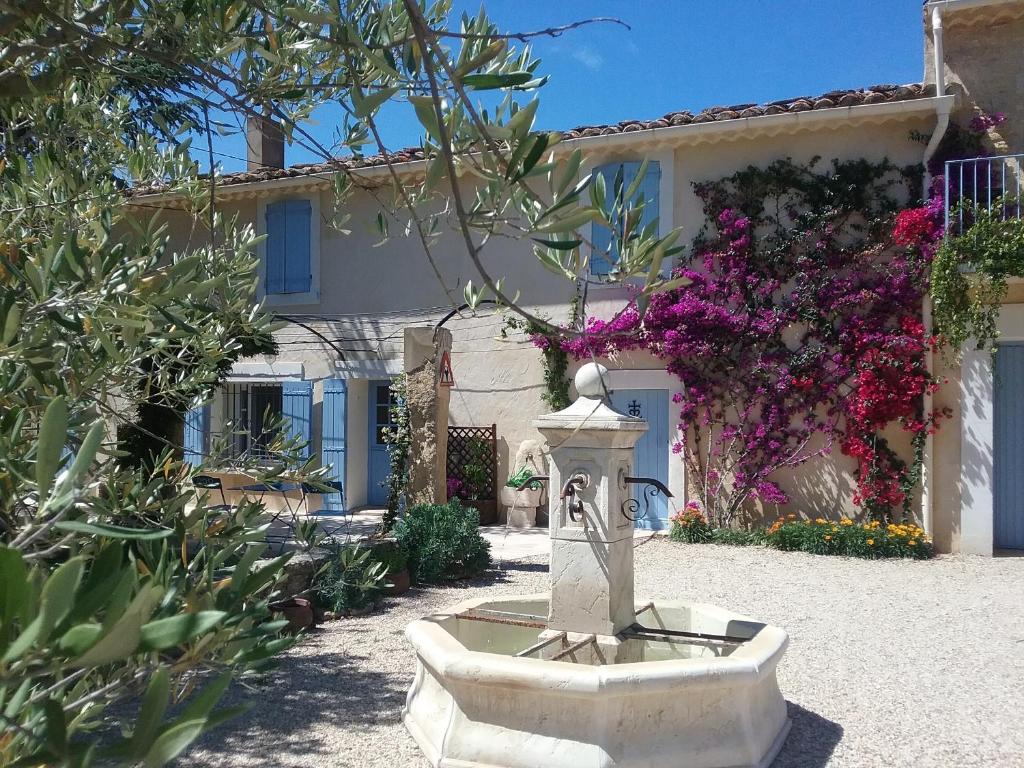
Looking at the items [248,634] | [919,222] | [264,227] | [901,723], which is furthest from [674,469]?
[248,634]

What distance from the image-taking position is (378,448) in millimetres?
12297

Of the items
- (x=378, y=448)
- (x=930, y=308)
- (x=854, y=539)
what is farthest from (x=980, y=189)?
(x=378, y=448)

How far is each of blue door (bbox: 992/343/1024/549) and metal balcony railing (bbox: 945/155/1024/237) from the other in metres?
1.44

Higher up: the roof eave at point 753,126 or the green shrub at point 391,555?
the roof eave at point 753,126

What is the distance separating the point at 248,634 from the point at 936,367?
9278 mm

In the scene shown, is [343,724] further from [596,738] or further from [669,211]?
[669,211]

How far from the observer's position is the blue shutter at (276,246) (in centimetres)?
1266

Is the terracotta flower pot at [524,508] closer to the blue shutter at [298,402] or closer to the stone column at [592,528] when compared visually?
the blue shutter at [298,402]

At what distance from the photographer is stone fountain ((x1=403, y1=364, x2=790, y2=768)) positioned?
336 centimetres

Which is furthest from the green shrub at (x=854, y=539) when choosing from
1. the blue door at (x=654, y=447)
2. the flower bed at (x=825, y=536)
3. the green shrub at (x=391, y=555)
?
the green shrub at (x=391, y=555)

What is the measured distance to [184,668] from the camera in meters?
1.44

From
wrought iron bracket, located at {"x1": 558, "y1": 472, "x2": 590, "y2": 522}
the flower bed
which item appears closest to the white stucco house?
the flower bed

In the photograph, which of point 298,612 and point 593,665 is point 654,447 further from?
point 593,665

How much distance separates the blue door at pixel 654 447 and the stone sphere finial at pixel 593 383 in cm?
618
